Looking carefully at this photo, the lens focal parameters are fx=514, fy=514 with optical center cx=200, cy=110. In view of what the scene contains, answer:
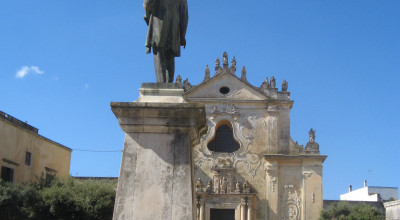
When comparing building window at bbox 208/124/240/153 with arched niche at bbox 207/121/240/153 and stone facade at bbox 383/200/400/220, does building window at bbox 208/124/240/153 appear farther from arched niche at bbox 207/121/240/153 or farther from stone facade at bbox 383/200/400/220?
stone facade at bbox 383/200/400/220

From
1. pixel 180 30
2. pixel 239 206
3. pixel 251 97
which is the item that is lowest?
pixel 239 206

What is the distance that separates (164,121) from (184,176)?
2.14ft

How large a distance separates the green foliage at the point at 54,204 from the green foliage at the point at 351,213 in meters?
11.3

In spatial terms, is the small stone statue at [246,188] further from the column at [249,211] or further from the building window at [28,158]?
the building window at [28,158]

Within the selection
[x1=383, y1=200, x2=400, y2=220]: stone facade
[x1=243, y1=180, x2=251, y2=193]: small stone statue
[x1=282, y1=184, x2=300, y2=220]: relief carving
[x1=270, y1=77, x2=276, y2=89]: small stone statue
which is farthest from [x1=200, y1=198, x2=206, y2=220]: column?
[x1=383, y1=200, x2=400, y2=220]: stone facade

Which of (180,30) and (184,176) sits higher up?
(180,30)

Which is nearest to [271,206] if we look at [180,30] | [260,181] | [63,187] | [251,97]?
[260,181]

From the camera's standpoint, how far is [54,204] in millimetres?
20438

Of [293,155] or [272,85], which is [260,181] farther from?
[272,85]

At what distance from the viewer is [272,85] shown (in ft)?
91.2

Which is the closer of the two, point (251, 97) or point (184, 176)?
point (184, 176)

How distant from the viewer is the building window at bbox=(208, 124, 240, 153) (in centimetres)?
2756

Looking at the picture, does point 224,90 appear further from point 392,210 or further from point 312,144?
point 392,210

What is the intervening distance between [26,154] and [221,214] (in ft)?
34.1
